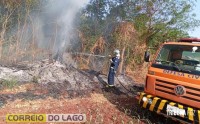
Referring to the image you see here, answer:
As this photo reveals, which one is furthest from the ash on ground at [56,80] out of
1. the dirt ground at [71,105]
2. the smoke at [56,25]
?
the smoke at [56,25]

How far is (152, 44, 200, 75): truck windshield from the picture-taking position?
5.61 metres

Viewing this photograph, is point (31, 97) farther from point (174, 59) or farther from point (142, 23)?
point (142, 23)

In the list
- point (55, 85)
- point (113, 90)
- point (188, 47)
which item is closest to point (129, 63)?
point (113, 90)

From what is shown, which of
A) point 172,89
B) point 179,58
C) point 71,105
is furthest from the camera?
point 71,105

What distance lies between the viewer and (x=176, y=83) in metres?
5.58

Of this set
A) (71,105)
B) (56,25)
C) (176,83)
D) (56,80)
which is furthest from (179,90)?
(56,25)

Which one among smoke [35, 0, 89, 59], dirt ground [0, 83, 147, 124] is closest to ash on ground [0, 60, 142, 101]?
dirt ground [0, 83, 147, 124]

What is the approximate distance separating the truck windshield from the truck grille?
37cm

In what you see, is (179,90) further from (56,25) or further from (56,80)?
(56,25)

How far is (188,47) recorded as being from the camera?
602 cm

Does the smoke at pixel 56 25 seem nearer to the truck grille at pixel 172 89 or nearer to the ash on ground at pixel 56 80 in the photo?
Result: the ash on ground at pixel 56 80

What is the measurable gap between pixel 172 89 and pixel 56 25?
9.56 meters

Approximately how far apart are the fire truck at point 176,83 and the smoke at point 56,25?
7.68m

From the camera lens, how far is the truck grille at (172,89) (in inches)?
205
